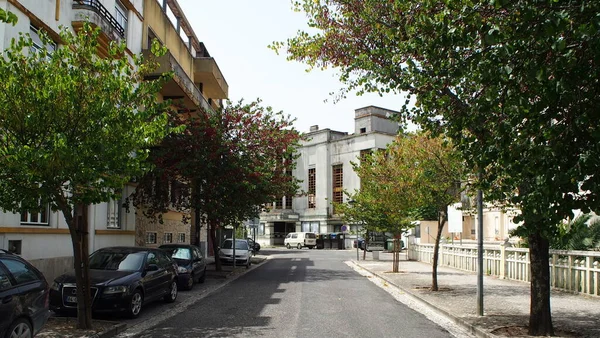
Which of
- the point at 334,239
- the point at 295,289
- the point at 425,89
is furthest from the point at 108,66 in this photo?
the point at 334,239

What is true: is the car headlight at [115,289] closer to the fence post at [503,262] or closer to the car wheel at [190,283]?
the car wheel at [190,283]

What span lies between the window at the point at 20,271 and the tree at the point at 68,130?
133 cm

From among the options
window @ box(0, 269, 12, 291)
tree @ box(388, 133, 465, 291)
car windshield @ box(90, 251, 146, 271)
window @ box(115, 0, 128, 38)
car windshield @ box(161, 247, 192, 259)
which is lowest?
car windshield @ box(161, 247, 192, 259)

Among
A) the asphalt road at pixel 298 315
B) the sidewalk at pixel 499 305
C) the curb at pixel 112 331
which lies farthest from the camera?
the sidewalk at pixel 499 305

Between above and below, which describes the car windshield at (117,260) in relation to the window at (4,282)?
below

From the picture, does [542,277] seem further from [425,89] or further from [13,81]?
[13,81]

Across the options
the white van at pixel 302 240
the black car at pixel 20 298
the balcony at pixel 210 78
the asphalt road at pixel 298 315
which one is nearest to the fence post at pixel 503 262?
the asphalt road at pixel 298 315

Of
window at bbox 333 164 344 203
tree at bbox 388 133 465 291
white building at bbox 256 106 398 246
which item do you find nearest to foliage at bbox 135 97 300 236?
tree at bbox 388 133 465 291

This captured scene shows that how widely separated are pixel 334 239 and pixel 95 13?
45288mm

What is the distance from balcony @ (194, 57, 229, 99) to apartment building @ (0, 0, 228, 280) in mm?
58

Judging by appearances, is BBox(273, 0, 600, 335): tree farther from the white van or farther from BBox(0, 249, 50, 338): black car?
the white van

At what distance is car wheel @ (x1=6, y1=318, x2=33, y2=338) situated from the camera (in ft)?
22.7

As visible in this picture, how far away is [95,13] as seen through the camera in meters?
16.8

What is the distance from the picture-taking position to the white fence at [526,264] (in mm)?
13828
